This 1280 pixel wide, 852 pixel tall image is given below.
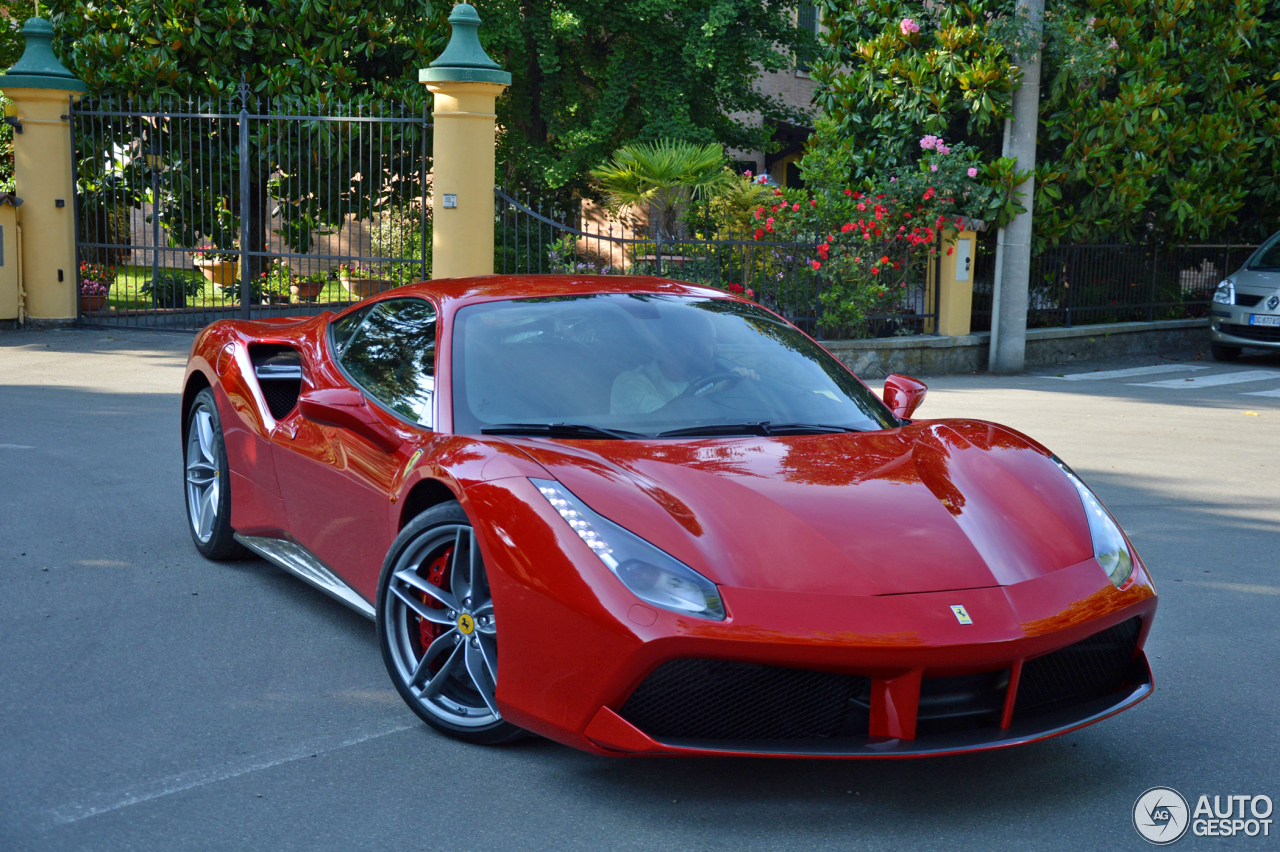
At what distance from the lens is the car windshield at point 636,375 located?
366cm

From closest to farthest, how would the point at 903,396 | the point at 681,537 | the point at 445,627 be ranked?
the point at 681,537
the point at 445,627
the point at 903,396

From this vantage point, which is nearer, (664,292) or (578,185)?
(664,292)

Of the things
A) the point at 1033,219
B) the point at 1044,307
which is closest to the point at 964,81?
the point at 1033,219

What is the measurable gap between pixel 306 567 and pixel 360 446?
2.10 feet

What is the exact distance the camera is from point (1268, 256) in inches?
607

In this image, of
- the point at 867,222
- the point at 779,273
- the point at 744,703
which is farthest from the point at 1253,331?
the point at 744,703

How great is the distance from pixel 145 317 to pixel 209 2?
3.95 metres

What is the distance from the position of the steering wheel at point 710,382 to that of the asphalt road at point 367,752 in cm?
118

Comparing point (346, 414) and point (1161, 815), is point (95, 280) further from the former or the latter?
point (1161, 815)

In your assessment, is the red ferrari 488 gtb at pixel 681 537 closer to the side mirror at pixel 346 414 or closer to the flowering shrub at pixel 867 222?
the side mirror at pixel 346 414

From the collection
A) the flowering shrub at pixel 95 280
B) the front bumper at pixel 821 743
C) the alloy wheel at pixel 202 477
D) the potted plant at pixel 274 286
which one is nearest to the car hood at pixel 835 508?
the front bumper at pixel 821 743

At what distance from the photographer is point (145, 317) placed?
50.2 feet

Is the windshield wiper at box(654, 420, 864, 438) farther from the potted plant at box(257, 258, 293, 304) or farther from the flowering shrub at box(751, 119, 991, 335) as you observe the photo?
the potted plant at box(257, 258, 293, 304)

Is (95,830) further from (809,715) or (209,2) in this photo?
(209,2)
